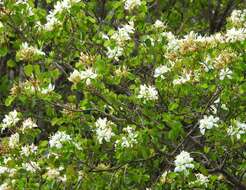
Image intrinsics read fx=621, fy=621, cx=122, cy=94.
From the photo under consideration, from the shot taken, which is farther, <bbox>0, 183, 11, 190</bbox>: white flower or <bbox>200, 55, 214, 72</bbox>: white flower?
<bbox>0, 183, 11, 190</bbox>: white flower

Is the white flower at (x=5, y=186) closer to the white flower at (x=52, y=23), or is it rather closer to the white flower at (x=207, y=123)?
the white flower at (x=52, y=23)

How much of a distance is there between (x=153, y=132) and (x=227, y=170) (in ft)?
2.96

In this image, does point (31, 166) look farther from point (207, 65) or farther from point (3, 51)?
point (207, 65)

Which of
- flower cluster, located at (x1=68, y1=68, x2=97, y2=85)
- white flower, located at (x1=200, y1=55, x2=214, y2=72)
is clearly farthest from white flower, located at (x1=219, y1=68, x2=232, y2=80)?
flower cluster, located at (x1=68, y1=68, x2=97, y2=85)

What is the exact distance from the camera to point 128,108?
4.69 m

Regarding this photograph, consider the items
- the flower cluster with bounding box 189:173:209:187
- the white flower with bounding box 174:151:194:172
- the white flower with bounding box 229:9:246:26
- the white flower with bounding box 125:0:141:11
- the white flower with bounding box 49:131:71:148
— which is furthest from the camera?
the white flower with bounding box 229:9:246:26

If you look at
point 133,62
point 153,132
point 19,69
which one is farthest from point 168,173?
point 19,69

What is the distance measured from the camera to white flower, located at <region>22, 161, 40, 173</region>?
4.57 meters

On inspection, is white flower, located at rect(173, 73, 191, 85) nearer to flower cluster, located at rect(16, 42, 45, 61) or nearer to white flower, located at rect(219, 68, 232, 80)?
white flower, located at rect(219, 68, 232, 80)

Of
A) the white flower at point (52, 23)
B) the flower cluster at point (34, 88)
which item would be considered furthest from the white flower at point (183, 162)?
the white flower at point (52, 23)

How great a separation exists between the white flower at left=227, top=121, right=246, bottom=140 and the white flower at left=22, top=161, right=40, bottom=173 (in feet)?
4.71

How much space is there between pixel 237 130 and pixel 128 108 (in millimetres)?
919

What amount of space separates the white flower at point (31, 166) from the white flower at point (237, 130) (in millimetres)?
1434

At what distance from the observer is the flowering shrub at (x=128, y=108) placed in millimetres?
4281
